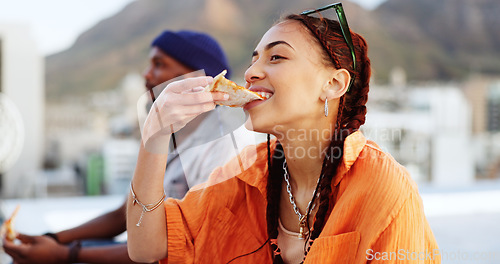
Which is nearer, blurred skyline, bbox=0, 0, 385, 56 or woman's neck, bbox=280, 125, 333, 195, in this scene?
woman's neck, bbox=280, 125, 333, 195

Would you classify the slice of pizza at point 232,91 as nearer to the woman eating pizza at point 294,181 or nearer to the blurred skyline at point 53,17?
the woman eating pizza at point 294,181

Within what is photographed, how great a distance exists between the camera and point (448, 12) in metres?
28.0

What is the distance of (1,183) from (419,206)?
1117 centimetres

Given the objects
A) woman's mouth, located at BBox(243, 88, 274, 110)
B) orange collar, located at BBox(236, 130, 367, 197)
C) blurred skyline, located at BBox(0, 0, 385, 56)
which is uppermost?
blurred skyline, located at BBox(0, 0, 385, 56)

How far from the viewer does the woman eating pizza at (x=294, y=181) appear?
3.45 ft

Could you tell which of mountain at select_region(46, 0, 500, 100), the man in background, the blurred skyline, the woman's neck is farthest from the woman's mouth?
mountain at select_region(46, 0, 500, 100)

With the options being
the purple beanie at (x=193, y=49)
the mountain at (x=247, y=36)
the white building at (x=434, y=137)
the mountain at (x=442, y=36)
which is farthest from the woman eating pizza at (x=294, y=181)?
the mountain at (x=442, y=36)

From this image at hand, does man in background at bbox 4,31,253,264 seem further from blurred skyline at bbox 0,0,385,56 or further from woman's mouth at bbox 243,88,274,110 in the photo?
blurred skyline at bbox 0,0,385,56

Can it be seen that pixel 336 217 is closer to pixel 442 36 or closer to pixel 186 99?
pixel 186 99

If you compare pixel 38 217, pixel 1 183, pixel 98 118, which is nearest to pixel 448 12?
pixel 98 118

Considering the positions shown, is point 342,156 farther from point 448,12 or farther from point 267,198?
point 448,12

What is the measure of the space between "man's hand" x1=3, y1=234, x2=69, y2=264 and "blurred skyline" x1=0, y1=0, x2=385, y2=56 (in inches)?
246

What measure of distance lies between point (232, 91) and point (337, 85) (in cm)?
32

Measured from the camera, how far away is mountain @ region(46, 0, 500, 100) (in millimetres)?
23328
